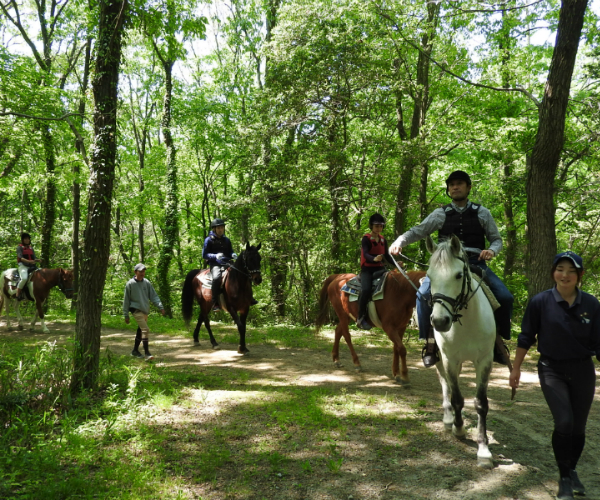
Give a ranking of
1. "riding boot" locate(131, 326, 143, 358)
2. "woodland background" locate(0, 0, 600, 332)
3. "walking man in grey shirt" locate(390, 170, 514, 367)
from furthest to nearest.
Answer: "woodland background" locate(0, 0, 600, 332) → "riding boot" locate(131, 326, 143, 358) → "walking man in grey shirt" locate(390, 170, 514, 367)

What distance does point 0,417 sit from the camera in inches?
183

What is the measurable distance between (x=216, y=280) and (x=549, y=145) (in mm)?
8036

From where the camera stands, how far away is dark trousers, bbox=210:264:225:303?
9508 mm

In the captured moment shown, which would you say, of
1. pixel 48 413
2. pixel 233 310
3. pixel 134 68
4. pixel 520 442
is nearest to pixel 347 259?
pixel 233 310

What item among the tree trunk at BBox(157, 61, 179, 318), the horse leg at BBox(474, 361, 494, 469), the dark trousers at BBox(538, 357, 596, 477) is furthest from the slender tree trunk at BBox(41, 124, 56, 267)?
the dark trousers at BBox(538, 357, 596, 477)

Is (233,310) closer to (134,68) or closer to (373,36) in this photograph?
(373,36)

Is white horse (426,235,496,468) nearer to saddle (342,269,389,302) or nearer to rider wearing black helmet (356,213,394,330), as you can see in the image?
saddle (342,269,389,302)

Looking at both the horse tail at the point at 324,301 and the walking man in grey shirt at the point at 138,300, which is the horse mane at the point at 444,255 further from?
the walking man in grey shirt at the point at 138,300

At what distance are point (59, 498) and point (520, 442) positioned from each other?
16.1 ft

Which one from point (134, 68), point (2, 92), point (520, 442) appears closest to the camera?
point (520, 442)

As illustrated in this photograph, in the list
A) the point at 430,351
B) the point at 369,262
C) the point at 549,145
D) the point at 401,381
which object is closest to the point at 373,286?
the point at 369,262

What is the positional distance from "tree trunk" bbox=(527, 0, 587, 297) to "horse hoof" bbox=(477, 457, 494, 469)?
5750 mm

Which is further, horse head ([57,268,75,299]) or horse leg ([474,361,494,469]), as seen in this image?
horse head ([57,268,75,299])

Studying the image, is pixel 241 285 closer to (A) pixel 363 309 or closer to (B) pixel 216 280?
(B) pixel 216 280
